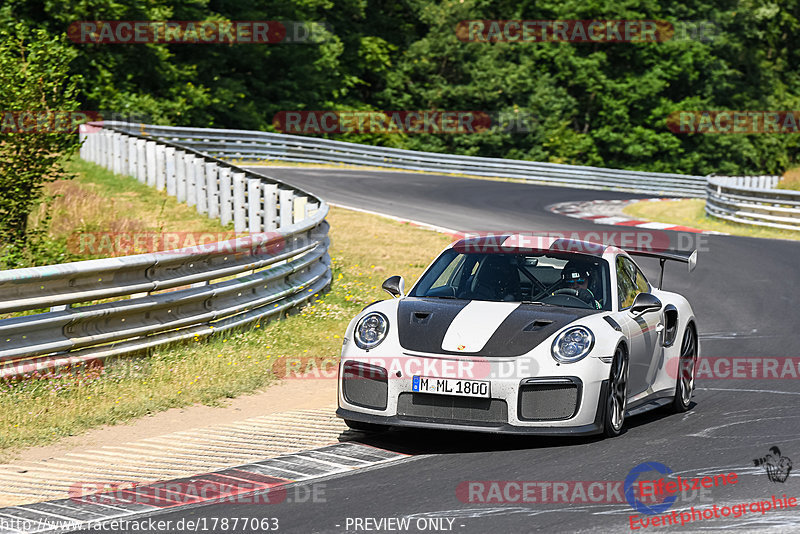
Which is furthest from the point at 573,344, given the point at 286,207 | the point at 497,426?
the point at 286,207

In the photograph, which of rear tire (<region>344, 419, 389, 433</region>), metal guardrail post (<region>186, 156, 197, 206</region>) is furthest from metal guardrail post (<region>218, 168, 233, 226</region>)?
rear tire (<region>344, 419, 389, 433</region>)

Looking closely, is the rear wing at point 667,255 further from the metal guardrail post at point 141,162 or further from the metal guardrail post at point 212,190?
the metal guardrail post at point 141,162

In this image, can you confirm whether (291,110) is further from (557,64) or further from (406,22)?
(557,64)

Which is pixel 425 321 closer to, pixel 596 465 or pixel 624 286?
pixel 596 465

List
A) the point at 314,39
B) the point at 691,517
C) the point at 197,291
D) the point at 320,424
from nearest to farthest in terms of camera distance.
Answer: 1. the point at 691,517
2. the point at 320,424
3. the point at 197,291
4. the point at 314,39

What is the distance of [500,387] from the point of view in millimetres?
6688

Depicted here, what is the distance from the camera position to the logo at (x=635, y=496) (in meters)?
5.36

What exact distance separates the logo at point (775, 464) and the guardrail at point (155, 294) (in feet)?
16.5

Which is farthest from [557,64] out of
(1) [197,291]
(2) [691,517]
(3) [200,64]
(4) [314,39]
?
(2) [691,517]

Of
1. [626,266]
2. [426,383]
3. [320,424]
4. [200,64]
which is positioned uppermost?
[200,64]

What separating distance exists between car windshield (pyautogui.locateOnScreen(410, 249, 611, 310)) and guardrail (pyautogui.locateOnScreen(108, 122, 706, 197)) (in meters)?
27.5

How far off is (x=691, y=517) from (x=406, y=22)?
2120 inches

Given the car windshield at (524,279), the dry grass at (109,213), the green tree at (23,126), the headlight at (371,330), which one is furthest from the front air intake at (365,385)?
the green tree at (23,126)

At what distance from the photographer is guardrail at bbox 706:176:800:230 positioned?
24.3 metres
